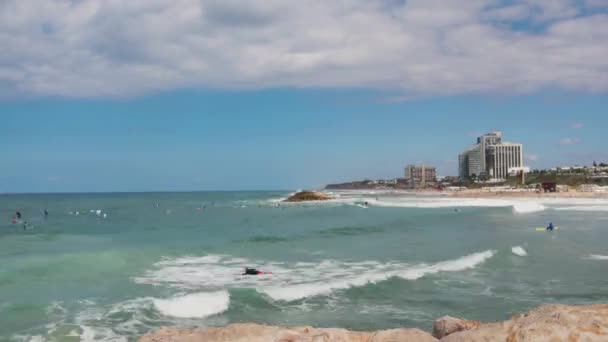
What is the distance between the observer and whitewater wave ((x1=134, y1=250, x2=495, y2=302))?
18547 mm

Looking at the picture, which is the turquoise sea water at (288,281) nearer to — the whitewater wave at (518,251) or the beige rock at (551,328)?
the whitewater wave at (518,251)

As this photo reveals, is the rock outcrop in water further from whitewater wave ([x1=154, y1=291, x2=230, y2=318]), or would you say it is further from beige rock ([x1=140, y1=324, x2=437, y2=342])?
beige rock ([x1=140, y1=324, x2=437, y2=342])

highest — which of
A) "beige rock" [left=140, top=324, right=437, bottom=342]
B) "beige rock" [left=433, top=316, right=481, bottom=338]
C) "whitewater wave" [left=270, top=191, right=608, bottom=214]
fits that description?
"beige rock" [left=140, top=324, right=437, bottom=342]

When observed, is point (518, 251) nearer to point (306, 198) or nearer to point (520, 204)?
point (520, 204)

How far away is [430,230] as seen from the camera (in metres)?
42.8

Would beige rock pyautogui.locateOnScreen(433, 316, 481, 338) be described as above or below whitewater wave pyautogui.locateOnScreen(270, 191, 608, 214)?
above

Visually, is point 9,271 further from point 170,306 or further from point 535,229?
point 535,229

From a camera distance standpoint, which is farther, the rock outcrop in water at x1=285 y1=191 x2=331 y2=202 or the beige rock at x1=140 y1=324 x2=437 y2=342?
the rock outcrop in water at x1=285 y1=191 x2=331 y2=202

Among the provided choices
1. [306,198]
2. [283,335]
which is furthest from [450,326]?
[306,198]

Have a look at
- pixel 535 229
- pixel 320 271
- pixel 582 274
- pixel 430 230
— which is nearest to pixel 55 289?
pixel 320 271

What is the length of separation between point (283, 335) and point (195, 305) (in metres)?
9.95

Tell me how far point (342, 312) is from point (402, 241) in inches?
803

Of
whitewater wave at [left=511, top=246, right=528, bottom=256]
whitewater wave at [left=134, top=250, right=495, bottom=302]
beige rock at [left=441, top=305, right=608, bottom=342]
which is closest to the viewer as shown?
beige rock at [left=441, top=305, right=608, bottom=342]

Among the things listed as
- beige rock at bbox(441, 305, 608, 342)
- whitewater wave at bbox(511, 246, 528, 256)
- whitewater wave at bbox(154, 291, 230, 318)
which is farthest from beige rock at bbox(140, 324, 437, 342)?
whitewater wave at bbox(511, 246, 528, 256)
